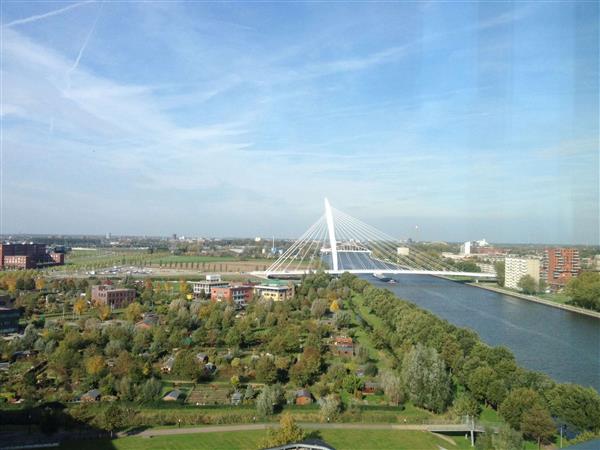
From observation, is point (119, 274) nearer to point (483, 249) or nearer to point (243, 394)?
point (243, 394)

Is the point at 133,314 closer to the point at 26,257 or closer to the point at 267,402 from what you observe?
the point at 267,402

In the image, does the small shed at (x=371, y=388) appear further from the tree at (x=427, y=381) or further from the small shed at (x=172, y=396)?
the small shed at (x=172, y=396)

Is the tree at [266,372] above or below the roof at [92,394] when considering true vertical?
above

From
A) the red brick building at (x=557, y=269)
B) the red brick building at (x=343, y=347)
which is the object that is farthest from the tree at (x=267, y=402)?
the red brick building at (x=557, y=269)

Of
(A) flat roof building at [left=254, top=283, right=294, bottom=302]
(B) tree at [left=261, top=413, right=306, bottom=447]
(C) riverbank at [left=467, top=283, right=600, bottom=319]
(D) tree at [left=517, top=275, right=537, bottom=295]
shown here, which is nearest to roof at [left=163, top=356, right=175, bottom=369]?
(B) tree at [left=261, top=413, right=306, bottom=447]

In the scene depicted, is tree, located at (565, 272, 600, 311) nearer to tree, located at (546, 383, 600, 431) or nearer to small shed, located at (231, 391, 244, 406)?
tree, located at (546, 383, 600, 431)

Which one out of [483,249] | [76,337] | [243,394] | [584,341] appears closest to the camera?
[243,394]

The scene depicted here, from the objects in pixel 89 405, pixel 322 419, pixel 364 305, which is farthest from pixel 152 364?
pixel 364 305
